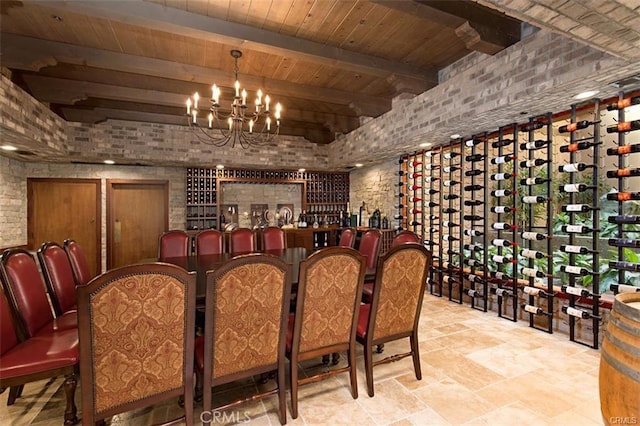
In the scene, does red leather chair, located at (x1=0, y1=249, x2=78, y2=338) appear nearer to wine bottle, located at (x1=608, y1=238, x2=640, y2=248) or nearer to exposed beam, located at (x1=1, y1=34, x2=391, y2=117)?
exposed beam, located at (x1=1, y1=34, x2=391, y2=117)

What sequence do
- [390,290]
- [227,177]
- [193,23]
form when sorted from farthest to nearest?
[227,177], [193,23], [390,290]

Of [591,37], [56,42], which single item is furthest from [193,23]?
[591,37]

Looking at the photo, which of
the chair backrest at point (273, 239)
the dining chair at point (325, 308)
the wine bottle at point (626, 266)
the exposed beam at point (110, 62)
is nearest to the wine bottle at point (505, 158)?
the wine bottle at point (626, 266)

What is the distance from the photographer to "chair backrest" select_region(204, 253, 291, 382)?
5.22 ft

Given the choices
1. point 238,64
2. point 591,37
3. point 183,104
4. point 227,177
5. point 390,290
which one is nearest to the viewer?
point 591,37

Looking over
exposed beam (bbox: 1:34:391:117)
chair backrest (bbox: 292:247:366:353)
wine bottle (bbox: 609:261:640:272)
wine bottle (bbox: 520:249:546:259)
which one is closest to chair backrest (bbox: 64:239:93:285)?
exposed beam (bbox: 1:34:391:117)

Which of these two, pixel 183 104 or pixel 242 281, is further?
pixel 183 104

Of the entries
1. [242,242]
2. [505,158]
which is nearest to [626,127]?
[505,158]

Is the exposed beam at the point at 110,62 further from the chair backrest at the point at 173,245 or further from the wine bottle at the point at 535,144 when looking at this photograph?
the wine bottle at the point at 535,144

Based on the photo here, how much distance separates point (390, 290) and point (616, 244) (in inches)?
80.7

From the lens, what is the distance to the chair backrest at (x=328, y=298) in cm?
183

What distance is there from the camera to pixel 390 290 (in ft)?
6.92

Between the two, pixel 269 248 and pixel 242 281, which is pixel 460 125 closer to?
pixel 269 248

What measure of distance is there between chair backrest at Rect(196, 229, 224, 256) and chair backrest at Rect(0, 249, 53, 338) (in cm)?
169
